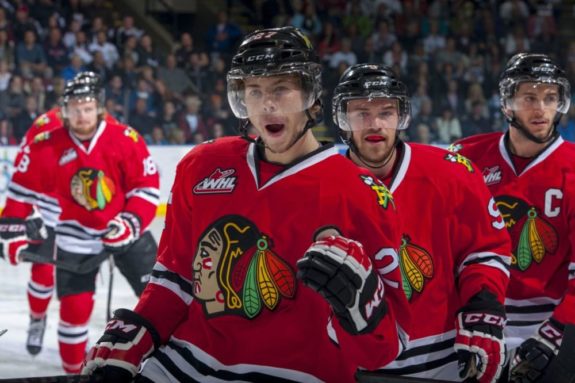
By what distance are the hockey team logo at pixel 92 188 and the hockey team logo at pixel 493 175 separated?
2166 millimetres

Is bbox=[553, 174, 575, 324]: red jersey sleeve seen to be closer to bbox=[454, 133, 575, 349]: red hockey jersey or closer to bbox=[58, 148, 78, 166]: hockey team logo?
bbox=[454, 133, 575, 349]: red hockey jersey

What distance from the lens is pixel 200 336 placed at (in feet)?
6.81

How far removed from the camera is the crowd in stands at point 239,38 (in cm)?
905

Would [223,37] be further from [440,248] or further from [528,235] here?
[440,248]

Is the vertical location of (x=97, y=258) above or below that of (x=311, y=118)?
below

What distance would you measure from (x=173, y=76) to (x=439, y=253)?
769 cm

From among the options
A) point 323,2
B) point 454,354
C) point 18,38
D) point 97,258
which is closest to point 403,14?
point 323,2

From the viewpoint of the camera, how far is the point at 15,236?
15.7ft

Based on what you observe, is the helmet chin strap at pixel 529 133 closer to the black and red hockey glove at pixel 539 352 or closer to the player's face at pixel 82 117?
the black and red hockey glove at pixel 539 352

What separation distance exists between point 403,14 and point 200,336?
10.2 meters

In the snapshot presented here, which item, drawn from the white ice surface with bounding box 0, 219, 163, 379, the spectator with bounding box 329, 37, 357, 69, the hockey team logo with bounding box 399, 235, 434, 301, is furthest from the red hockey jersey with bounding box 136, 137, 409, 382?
the spectator with bounding box 329, 37, 357, 69

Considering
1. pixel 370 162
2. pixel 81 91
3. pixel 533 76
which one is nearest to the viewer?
pixel 370 162

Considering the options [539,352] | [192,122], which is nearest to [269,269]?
[539,352]

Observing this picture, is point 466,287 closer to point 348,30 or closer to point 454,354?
point 454,354
